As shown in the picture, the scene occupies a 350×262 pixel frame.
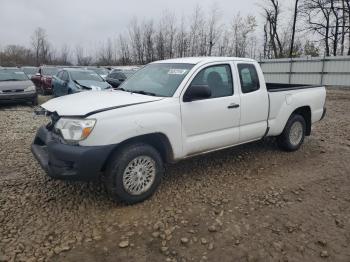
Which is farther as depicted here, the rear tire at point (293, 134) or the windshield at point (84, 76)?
the windshield at point (84, 76)

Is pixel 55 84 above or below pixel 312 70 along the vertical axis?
below

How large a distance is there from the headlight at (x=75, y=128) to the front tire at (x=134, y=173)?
46 centimetres

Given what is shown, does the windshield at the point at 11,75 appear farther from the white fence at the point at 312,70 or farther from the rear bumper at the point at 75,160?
the white fence at the point at 312,70

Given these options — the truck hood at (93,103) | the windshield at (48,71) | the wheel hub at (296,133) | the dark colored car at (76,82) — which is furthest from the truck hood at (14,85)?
the wheel hub at (296,133)

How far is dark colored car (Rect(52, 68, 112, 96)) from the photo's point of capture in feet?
38.0

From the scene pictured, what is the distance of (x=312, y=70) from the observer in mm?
20625

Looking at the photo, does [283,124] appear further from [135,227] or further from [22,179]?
[22,179]

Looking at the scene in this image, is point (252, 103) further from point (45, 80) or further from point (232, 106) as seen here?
point (45, 80)

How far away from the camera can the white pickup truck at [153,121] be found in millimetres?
3643

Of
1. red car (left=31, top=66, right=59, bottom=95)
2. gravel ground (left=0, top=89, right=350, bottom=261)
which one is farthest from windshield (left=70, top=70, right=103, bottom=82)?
gravel ground (left=0, top=89, right=350, bottom=261)

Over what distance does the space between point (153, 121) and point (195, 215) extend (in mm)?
1232

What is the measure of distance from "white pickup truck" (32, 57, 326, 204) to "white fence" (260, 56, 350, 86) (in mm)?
15460

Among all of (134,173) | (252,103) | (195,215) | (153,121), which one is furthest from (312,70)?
(134,173)

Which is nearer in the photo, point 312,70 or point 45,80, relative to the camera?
point 45,80
